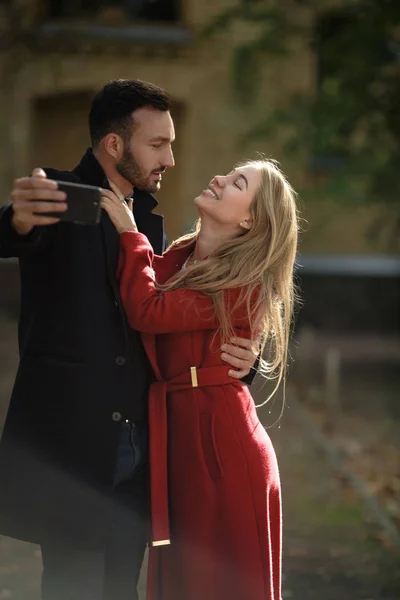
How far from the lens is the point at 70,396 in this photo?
3.43 metres

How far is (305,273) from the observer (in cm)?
1791

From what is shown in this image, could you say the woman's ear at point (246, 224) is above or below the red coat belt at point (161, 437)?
above

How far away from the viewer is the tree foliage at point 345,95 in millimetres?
9180

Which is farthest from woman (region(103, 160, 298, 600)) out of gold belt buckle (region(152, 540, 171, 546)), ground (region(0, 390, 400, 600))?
ground (region(0, 390, 400, 600))

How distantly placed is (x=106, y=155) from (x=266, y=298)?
649 millimetres

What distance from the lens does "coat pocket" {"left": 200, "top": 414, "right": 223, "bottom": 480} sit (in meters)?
3.48

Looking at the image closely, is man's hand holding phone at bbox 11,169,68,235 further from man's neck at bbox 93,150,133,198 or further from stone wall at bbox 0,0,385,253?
stone wall at bbox 0,0,385,253

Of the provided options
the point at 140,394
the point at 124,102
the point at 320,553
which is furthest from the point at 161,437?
the point at 320,553

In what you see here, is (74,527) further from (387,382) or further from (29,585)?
(387,382)

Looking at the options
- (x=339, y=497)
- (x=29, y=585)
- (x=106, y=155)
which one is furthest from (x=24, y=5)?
(x=106, y=155)

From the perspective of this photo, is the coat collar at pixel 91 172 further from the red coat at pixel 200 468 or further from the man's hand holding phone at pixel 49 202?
the man's hand holding phone at pixel 49 202

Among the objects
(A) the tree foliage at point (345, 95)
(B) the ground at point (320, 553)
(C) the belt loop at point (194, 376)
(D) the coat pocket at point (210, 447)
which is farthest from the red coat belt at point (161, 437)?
(A) the tree foliage at point (345, 95)

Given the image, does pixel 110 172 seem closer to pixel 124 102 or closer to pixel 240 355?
pixel 124 102

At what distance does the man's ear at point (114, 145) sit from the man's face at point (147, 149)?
0.02 m
